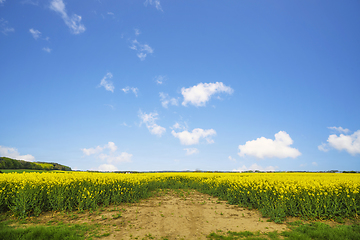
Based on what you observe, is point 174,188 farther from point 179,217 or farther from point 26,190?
point 26,190

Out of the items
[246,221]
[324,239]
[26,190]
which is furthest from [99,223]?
[324,239]

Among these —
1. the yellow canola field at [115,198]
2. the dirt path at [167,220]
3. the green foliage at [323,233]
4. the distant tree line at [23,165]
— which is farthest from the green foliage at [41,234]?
the distant tree line at [23,165]

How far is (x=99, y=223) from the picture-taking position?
8367mm

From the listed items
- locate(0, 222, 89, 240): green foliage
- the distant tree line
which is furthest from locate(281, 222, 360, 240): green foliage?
the distant tree line

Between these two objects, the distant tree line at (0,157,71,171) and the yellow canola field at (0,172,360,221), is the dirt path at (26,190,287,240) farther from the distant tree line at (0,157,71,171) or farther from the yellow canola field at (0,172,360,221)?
the distant tree line at (0,157,71,171)

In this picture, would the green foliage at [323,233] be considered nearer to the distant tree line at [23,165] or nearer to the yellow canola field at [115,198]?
the yellow canola field at [115,198]

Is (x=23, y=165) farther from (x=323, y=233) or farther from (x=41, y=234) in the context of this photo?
(x=323, y=233)

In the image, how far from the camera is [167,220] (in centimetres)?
904

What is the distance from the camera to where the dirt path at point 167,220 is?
7605mm

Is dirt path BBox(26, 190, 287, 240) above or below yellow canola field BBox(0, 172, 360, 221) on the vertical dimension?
below

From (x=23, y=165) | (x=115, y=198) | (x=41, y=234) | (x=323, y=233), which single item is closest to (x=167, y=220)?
(x=115, y=198)

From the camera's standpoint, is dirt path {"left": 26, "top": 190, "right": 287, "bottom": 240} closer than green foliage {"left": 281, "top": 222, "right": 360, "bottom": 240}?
No

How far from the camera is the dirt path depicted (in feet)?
25.0

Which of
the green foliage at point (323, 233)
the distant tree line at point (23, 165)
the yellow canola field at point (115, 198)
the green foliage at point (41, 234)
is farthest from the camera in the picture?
the distant tree line at point (23, 165)
